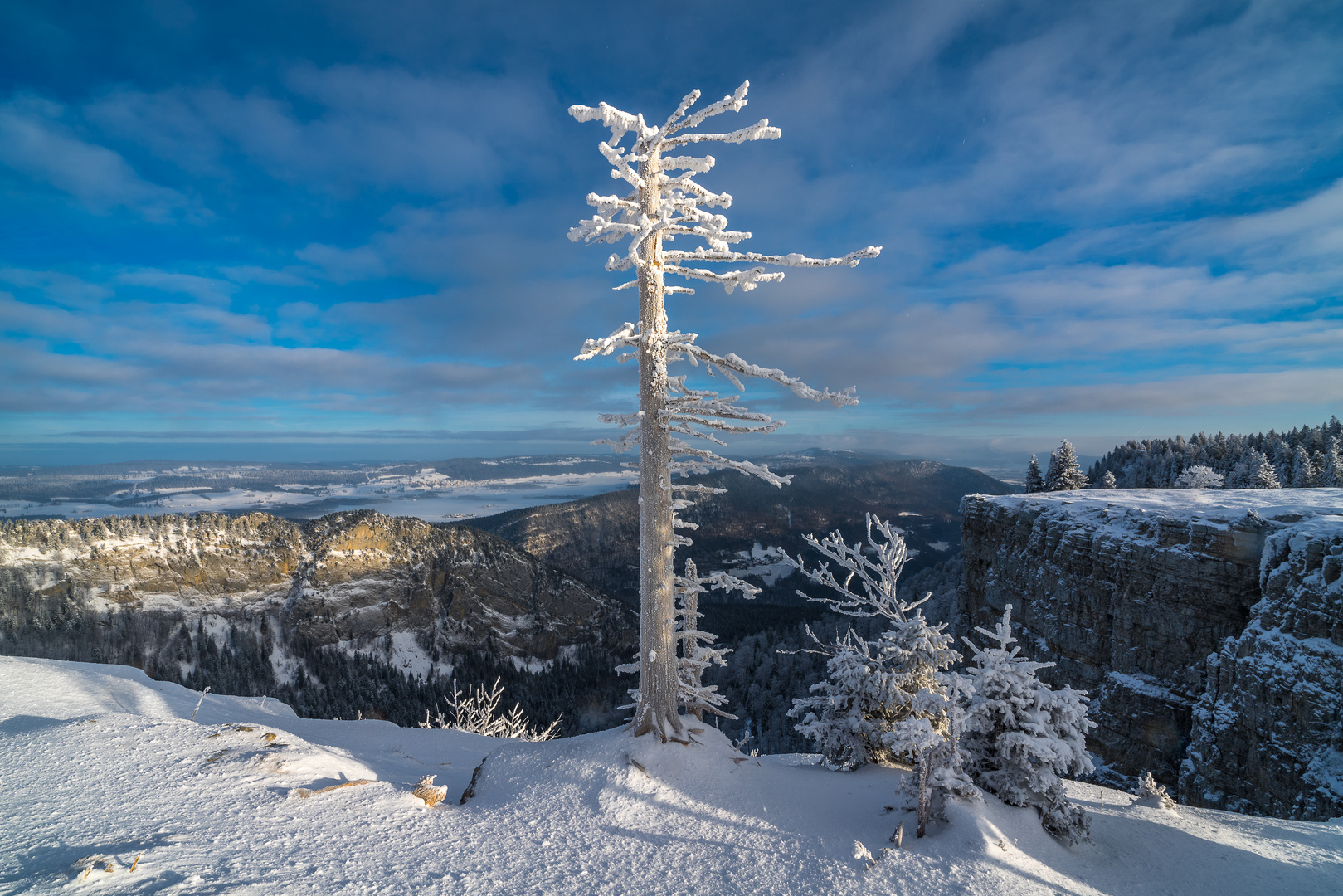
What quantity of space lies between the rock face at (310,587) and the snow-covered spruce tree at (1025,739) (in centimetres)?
8974

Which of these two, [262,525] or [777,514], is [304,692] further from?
[777,514]

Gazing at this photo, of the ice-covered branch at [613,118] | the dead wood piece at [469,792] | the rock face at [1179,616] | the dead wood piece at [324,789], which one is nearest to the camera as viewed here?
the dead wood piece at [324,789]

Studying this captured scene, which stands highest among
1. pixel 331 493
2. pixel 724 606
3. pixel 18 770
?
pixel 18 770

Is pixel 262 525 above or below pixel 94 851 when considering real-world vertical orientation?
below

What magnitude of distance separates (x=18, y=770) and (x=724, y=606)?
108479mm

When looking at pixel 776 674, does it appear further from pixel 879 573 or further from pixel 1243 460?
pixel 879 573

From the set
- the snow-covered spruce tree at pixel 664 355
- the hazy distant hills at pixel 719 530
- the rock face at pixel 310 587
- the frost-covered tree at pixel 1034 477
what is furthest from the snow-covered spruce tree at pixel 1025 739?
the hazy distant hills at pixel 719 530

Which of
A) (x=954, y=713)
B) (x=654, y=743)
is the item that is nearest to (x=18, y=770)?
(x=654, y=743)

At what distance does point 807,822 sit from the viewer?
6316mm

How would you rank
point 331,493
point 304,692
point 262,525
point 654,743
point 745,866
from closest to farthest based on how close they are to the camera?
point 745,866 → point 654,743 → point 304,692 → point 262,525 → point 331,493

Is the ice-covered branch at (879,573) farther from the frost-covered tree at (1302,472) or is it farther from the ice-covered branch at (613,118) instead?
the frost-covered tree at (1302,472)

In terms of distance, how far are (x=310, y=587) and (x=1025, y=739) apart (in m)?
98.4

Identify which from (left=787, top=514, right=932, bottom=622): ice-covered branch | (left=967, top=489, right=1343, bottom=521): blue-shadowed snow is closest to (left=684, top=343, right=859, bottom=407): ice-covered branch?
(left=787, top=514, right=932, bottom=622): ice-covered branch

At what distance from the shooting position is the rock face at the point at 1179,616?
16.8 meters
